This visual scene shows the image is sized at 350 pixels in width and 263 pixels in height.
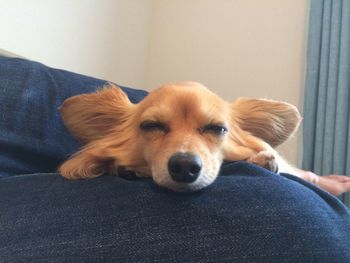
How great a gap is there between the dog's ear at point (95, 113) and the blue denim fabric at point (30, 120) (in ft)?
0.19

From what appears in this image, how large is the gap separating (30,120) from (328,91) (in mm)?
1520

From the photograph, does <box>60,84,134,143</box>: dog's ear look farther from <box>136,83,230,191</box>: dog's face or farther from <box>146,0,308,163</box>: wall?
<box>146,0,308,163</box>: wall

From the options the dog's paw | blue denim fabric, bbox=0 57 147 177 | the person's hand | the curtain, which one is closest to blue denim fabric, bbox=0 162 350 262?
the dog's paw

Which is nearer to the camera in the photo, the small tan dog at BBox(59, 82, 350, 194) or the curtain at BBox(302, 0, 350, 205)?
the small tan dog at BBox(59, 82, 350, 194)

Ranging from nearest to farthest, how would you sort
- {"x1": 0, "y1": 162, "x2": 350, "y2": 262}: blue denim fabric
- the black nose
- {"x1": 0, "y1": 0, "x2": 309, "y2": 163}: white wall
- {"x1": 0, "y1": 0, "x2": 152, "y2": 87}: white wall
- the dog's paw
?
1. {"x1": 0, "y1": 162, "x2": 350, "y2": 262}: blue denim fabric
2. the black nose
3. the dog's paw
4. {"x1": 0, "y1": 0, "x2": 152, "y2": 87}: white wall
5. {"x1": 0, "y1": 0, "x2": 309, "y2": 163}: white wall

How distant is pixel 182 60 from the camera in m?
2.70

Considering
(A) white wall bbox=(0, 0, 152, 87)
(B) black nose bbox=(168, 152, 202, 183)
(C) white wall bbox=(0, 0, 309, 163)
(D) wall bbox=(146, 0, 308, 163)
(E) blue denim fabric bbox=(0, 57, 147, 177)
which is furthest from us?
(D) wall bbox=(146, 0, 308, 163)

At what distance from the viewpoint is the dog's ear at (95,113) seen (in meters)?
1.07

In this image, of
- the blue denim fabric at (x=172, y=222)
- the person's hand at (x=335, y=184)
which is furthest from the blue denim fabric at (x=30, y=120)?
the person's hand at (x=335, y=184)

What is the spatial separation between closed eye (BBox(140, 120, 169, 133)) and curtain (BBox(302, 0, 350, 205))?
135 cm

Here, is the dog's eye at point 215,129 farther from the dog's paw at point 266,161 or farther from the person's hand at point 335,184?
the person's hand at point 335,184

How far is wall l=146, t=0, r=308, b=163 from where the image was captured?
234cm

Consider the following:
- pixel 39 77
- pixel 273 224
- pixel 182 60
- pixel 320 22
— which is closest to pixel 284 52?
pixel 320 22

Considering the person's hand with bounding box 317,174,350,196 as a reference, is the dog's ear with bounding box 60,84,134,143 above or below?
above
